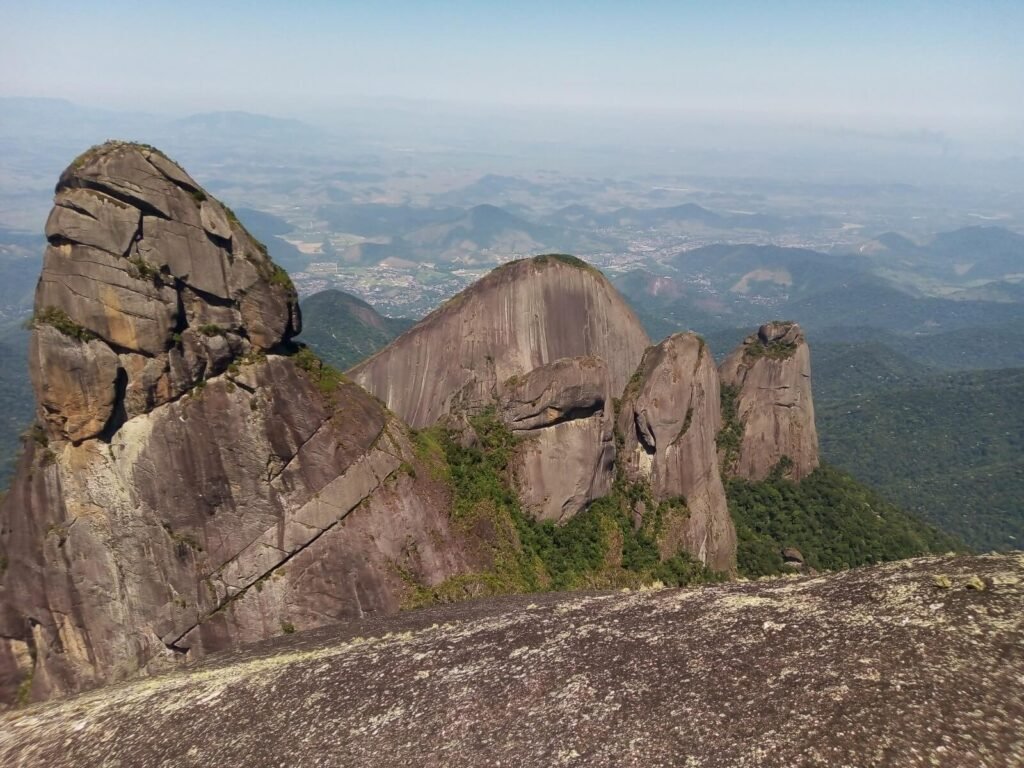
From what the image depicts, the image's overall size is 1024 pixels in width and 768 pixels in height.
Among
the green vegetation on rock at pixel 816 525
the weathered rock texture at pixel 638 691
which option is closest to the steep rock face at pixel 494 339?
the green vegetation on rock at pixel 816 525

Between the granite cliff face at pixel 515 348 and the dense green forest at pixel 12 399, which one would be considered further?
the dense green forest at pixel 12 399

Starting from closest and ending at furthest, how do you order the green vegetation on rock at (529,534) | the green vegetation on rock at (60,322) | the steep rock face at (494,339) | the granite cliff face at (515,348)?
the green vegetation on rock at (60,322) → the green vegetation on rock at (529,534) → the granite cliff face at (515,348) → the steep rock face at (494,339)

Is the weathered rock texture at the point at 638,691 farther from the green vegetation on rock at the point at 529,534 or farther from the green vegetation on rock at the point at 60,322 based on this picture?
the green vegetation on rock at the point at 60,322

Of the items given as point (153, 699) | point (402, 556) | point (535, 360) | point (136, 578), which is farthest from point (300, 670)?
point (535, 360)

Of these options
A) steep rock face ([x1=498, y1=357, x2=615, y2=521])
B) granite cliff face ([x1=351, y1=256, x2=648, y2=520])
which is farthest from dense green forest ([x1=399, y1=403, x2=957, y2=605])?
granite cliff face ([x1=351, y1=256, x2=648, y2=520])

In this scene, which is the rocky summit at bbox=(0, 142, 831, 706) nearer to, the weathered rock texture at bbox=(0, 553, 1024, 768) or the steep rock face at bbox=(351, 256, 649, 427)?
the weathered rock texture at bbox=(0, 553, 1024, 768)

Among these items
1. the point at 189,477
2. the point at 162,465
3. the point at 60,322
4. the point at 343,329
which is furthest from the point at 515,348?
the point at 343,329
